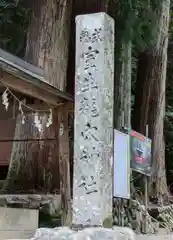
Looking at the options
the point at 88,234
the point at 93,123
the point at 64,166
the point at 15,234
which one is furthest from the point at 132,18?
the point at 88,234

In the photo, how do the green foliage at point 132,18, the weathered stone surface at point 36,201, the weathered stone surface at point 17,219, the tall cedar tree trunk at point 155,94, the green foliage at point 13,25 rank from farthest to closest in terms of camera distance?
the tall cedar tree trunk at point 155,94
the green foliage at point 13,25
the green foliage at point 132,18
the weathered stone surface at point 36,201
the weathered stone surface at point 17,219

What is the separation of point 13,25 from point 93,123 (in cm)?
483

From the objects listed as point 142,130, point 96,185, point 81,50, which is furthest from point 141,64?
point 96,185

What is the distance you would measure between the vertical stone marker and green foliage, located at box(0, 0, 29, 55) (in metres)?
3.97

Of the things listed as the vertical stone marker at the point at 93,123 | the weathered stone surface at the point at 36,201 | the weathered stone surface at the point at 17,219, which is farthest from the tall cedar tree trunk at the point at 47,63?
the vertical stone marker at the point at 93,123

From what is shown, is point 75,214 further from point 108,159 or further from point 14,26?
point 14,26

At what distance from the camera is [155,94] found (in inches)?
450

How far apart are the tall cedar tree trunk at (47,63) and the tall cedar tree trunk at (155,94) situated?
3.46 metres

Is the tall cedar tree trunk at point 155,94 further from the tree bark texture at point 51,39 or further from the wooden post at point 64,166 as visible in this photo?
the wooden post at point 64,166

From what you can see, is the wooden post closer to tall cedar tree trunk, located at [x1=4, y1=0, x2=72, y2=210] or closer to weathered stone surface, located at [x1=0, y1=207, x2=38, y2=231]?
tall cedar tree trunk, located at [x1=4, y1=0, x2=72, y2=210]

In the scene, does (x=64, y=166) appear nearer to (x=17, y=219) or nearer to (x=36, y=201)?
(x=36, y=201)

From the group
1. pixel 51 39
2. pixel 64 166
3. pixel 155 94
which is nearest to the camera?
pixel 64 166

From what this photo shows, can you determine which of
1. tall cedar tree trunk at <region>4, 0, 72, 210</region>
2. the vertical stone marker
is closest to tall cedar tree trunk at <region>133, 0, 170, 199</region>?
tall cedar tree trunk at <region>4, 0, 72, 210</region>

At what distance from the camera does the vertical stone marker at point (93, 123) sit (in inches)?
204
